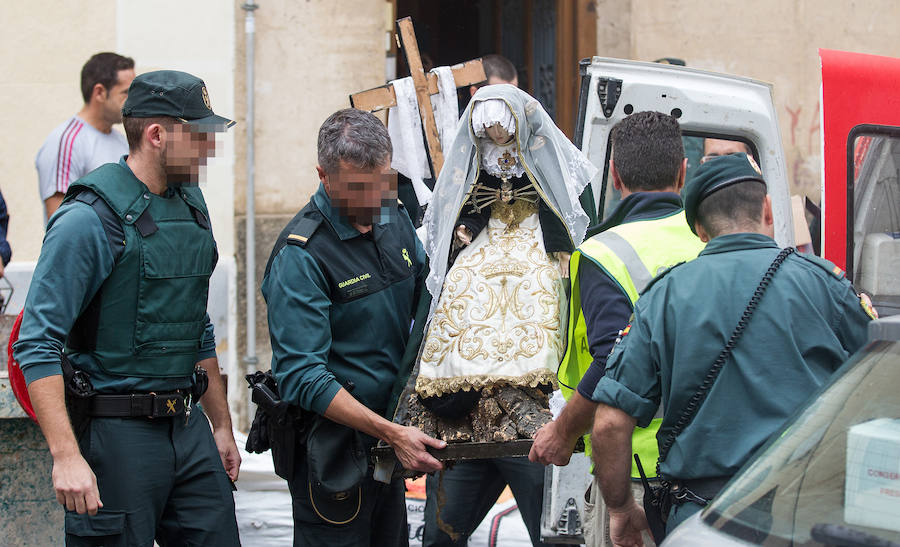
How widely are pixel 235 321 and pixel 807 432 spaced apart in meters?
5.53

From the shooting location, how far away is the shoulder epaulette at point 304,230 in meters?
3.33

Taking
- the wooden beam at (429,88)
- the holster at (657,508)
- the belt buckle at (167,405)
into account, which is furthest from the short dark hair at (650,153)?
the wooden beam at (429,88)

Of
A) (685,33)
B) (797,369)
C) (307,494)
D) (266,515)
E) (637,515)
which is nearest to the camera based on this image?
(797,369)

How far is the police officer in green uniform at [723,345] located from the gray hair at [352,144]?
1042 mm

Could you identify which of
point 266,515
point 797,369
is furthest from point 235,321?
point 797,369

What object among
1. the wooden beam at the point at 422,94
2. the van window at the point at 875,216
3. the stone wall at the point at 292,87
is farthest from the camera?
the stone wall at the point at 292,87

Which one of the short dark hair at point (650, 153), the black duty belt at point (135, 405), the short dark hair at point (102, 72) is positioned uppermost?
the short dark hair at point (102, 72)

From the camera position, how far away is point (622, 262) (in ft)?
10.0

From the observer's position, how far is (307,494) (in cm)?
342

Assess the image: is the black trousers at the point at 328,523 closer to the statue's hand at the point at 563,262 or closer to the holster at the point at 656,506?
the statue's hand at the point at 563,262

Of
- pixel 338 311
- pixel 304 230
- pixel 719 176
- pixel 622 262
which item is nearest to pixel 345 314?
pixel 338 311

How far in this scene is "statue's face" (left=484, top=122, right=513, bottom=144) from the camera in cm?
348

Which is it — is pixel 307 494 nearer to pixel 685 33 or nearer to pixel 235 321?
pixel 235 321

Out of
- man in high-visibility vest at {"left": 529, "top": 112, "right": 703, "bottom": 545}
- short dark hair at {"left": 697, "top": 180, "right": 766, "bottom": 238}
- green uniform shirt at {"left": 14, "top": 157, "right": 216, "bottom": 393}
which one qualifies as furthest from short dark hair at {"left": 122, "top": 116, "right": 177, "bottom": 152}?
short dark hair at {"left": 697, "top": 180, "right": 766, "bottom": 238}
